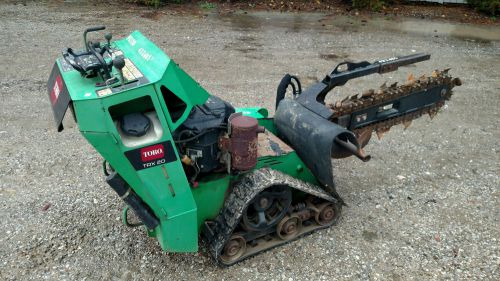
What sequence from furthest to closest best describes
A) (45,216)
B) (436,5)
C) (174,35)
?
(436,5)
(174,35)
(45,216)

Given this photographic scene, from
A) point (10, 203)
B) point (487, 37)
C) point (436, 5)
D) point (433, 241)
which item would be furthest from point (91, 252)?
point (436, 5)

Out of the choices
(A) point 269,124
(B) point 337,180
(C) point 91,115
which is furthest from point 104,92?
(B) point 337,180

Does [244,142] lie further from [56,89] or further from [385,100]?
[385,100]

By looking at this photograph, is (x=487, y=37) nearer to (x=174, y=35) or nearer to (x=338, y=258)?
(x=174, y=35)

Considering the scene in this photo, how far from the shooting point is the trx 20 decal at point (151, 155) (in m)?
3.32

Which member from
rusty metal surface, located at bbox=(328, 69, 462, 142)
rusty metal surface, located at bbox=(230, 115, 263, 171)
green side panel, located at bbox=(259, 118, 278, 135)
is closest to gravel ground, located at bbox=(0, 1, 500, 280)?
rusty metal surface, located at bbox=(328, 69, 462, 142)

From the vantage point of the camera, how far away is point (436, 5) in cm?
1420

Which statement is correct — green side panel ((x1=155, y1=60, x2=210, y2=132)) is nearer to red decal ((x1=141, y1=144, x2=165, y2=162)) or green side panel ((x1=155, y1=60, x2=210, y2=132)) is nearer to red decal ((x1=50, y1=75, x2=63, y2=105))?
red decal ((x1=141, y1=144, x2=165, y2=162))

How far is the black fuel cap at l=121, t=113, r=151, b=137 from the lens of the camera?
10.8 feet

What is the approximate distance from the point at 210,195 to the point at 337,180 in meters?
2.08

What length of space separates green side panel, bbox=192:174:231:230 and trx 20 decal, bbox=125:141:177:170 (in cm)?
52

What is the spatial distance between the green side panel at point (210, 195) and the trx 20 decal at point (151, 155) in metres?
0.52

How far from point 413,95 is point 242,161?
2.20 meters

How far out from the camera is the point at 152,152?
3.37m
